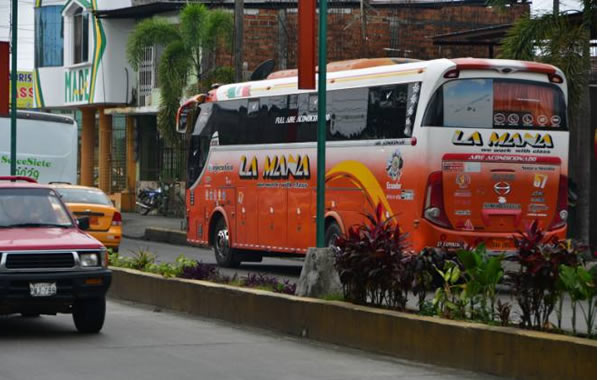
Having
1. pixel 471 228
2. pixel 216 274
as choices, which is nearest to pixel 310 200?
pixel 471 228

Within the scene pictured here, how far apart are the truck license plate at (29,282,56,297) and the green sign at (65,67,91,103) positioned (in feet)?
112

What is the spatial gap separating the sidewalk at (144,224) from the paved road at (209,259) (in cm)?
112

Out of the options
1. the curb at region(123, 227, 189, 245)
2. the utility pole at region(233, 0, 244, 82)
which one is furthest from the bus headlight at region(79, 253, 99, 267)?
the curb at region(123, 227, 189, 245)

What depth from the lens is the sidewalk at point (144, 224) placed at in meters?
38.3

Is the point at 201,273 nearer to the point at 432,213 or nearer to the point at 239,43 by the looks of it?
the point at 432,213

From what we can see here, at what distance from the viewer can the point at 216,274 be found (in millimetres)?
17719

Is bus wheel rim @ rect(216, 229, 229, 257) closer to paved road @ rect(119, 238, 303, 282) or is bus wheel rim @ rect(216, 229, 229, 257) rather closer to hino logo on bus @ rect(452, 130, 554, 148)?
paved road @ rect(119, 238, 303, 282)

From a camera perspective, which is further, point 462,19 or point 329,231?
point 462,19

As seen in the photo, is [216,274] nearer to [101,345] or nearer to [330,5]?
[101,345]

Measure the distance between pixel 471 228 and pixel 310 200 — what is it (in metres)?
3.79

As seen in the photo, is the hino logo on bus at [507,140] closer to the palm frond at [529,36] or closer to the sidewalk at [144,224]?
the palm frond at [529,36]

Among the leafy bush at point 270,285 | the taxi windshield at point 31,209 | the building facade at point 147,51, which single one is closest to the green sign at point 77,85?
the building facade at point 147,51

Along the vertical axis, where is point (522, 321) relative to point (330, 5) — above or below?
below

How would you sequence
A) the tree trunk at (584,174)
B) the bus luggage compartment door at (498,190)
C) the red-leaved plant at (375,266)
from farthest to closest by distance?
the tree trunk at (584,174), the bus luggage compartment door at (498,190), the red-leaved plant at (375,266)
